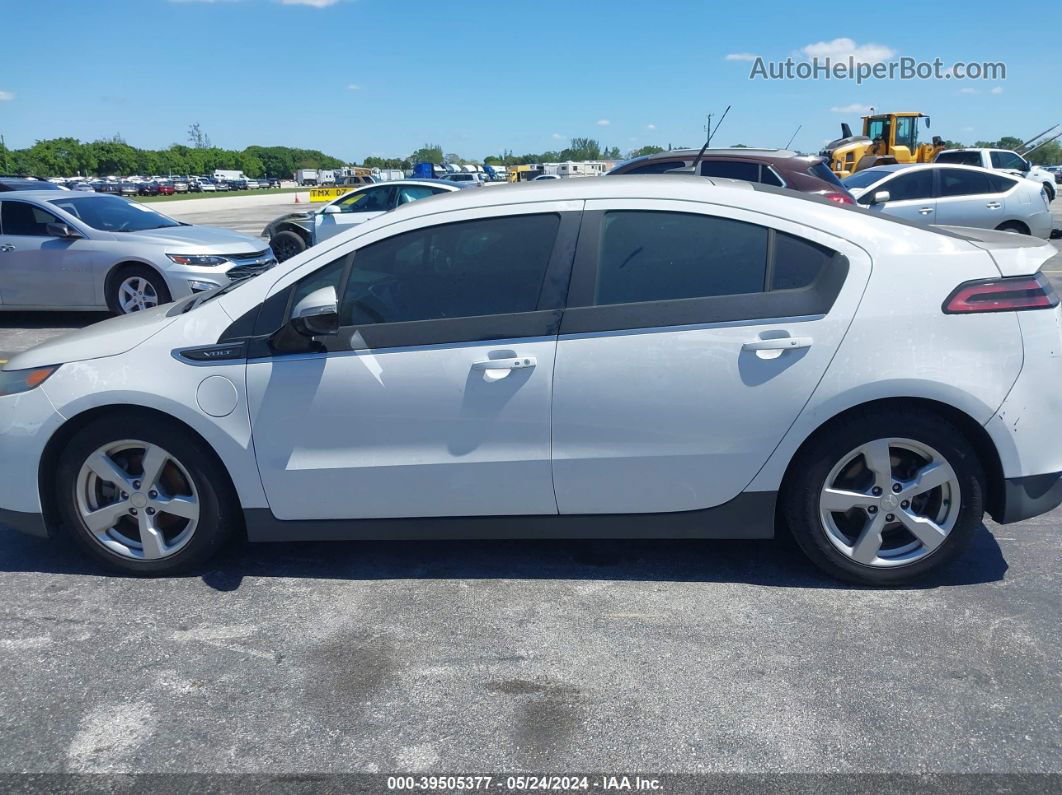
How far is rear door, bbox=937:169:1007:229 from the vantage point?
13766 millimetres

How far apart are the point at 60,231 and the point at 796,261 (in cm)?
895

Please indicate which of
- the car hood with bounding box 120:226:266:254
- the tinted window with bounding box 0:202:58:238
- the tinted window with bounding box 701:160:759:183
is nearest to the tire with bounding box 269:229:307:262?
the car hood with bounding box 120:226:266:254

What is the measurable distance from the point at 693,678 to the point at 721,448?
3.03 ft

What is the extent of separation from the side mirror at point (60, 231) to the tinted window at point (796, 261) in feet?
28.4

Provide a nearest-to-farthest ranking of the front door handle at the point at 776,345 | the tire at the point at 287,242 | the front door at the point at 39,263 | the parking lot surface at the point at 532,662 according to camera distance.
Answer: the parking lot surface at the point at 532,662 → the front door handle at the point at 776,345 → the front door at the point at 39,263 → the tire at the point at 287,242

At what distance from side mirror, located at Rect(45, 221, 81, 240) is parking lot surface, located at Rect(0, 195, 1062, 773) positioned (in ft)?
21.9

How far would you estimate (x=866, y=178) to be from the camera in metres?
15.2

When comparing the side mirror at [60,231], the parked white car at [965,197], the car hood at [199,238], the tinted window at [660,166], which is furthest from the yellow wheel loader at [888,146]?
the side mirror at [60,231]

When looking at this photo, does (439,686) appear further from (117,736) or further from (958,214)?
(958,214)

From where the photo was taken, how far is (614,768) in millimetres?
2635

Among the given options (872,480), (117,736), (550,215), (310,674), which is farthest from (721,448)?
(117,736)

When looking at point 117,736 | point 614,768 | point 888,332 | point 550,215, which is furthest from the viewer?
point 550,215

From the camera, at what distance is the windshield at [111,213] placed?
10.1 metres

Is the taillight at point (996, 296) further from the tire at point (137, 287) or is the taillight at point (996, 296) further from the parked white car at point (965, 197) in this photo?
the parked white car at point (965, 197)
